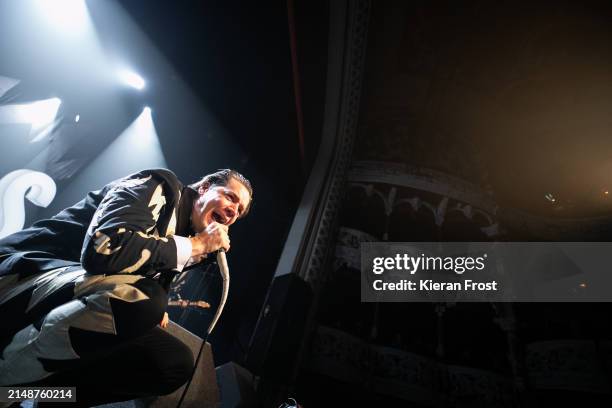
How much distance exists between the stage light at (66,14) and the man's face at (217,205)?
2.06 meters

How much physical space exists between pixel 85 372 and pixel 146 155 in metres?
2.33

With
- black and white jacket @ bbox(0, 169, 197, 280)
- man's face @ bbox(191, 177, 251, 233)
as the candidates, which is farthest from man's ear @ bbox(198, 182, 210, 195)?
black and white jacket @ bbox(0, 169, 197, 280)

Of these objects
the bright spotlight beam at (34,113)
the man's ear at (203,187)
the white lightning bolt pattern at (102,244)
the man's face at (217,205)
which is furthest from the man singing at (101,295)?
the bright spotlight beam at (34,113)

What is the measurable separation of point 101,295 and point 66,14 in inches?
101

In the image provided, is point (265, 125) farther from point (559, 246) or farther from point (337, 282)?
point (559, 246)

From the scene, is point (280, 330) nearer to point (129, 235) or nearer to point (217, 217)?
point (217, 217)

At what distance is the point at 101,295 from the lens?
74 centimetres

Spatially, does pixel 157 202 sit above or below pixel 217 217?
below

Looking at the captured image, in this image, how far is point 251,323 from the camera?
9.29 ft

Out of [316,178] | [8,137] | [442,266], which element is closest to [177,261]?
[8,137]

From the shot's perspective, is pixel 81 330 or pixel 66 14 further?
pixel 66 14

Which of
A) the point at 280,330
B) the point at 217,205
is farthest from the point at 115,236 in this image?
the point at 280,330

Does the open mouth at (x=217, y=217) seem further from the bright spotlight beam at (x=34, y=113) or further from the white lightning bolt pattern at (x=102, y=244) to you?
the bright spotlight beam at (x=34, y=113)

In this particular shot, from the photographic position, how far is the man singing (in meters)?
0.72
